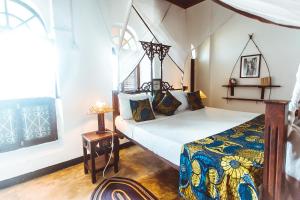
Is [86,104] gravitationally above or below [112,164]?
above

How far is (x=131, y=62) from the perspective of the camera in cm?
292

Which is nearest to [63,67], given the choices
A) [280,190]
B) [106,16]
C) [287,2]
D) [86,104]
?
[86,104]

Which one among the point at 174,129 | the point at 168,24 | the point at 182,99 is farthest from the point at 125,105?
the point at 168,24

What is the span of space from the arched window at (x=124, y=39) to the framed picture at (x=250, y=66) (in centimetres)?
255

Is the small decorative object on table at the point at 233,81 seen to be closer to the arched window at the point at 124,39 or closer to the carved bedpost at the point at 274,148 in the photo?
the arched window at the point at 124,39

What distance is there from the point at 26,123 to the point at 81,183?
1066 mm

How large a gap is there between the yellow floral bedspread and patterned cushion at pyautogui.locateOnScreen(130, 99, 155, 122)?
107 centimetres

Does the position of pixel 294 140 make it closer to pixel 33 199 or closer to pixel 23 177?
pixel 33 199

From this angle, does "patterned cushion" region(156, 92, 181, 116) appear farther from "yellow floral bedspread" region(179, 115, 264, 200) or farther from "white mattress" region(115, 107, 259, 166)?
"yellow floral bedspread" region(179, 115, 264, 200)

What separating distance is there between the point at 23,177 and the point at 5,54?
5.14ft

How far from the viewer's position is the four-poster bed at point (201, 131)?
3.68 feet

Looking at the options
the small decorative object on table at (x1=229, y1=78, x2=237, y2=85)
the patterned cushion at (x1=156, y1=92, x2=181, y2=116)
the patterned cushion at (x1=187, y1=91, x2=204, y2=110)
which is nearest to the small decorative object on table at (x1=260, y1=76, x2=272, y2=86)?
the small decorative object on table at (x1=229, y1=78, x2=237, y2=85)

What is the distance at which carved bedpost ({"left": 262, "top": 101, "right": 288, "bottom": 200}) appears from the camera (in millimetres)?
1101

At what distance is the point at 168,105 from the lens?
2984mm
